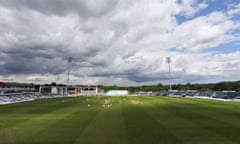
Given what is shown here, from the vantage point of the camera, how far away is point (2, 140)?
46.0 ft

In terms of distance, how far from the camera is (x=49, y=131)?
55.5 ft

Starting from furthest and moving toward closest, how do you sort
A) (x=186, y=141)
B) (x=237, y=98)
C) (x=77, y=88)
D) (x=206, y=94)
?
(x=77, y=88) → (x=206, y=94) → (x=237, y=98) → (x=186, y=141)

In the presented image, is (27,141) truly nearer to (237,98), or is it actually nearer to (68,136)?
(68,136)

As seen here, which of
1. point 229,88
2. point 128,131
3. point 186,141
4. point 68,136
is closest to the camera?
point 186,141

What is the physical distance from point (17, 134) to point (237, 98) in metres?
57.0

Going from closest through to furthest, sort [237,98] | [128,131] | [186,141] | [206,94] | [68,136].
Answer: [186,141] → [68,136] → [128,131] → [237,98] → [206,94]

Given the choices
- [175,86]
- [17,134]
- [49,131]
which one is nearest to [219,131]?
[49,131]

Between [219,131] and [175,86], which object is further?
[175,86]

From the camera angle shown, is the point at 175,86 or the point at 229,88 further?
the point at 175,86

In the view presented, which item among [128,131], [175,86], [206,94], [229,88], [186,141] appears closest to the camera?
[186,141]

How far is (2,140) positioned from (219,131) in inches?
635

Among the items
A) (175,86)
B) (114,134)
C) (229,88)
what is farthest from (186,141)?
(175,86)

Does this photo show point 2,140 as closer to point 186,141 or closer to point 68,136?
point 68,136

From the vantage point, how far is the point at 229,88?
355 feet
